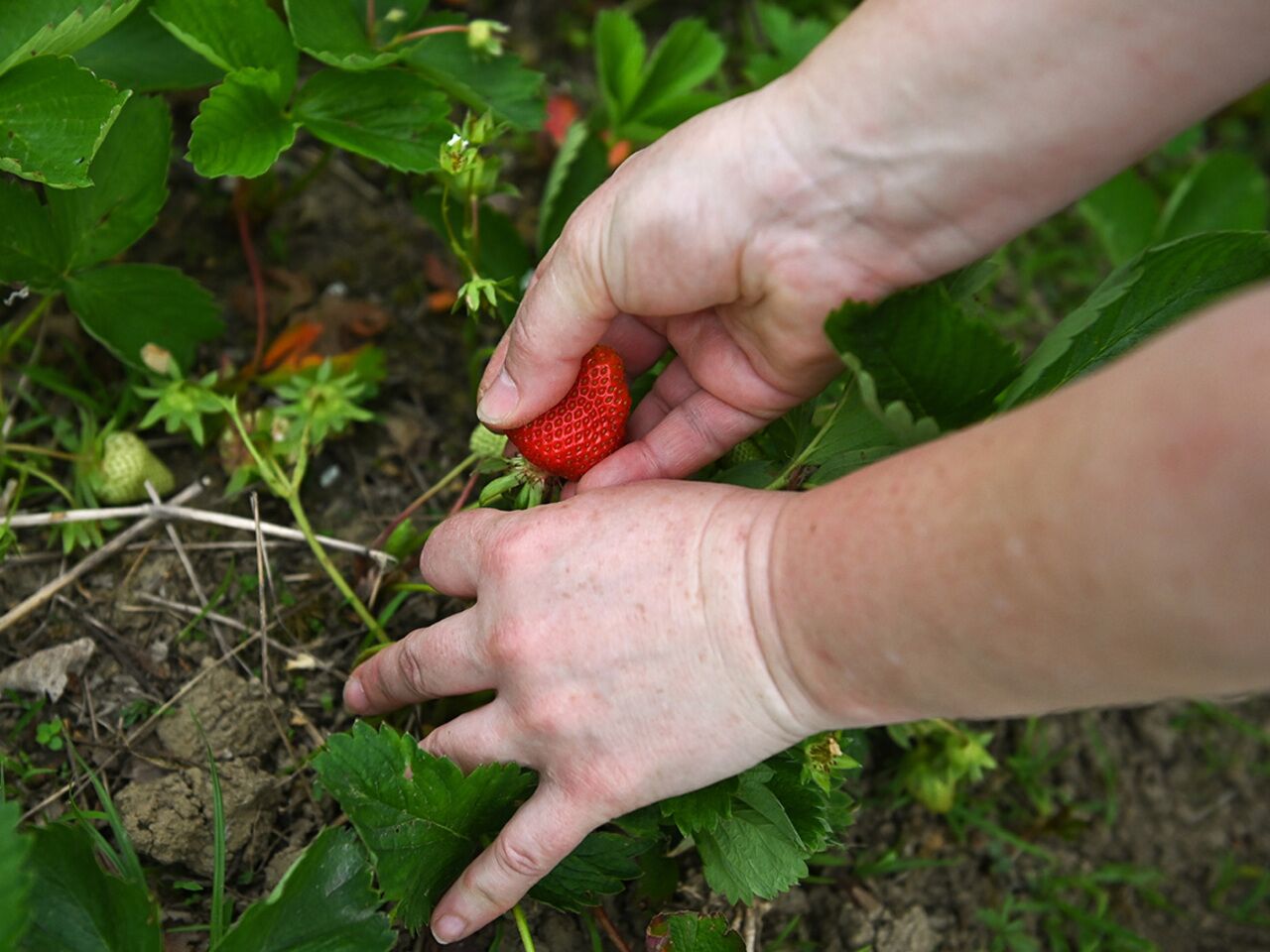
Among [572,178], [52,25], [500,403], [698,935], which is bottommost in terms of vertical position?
[698,935]

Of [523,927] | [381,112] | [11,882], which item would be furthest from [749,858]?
[381,112]

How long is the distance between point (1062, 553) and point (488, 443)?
85 centimetres

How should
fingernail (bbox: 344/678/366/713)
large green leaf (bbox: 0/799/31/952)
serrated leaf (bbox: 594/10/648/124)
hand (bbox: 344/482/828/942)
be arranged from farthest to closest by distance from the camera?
serrated leaf (bbox: 594/10/648/124) → fingernail (bbox: 344/678/366/713) → hand (bbox: 344/482/828/942) → large green leaf (bbox: 0/799/31/952)

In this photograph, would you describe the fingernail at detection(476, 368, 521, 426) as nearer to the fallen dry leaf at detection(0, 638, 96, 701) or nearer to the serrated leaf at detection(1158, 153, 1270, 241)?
the fallen dry leaf at detection(0, 638, 96, 701)

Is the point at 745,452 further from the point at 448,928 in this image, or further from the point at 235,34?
the point at 235,34

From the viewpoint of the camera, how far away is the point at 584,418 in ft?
4.37

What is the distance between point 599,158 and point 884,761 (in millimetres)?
1118

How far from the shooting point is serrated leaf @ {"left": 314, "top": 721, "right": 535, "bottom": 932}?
1195 mm

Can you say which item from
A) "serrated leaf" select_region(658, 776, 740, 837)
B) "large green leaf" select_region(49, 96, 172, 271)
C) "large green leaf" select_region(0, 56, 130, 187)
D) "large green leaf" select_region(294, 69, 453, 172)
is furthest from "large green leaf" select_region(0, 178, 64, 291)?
"serrated leaf" select_region(658, 776, 740, 837)

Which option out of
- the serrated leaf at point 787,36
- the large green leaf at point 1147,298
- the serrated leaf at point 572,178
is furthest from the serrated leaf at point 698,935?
the serrated leaf at point 787,36

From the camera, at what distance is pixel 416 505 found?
5.51 ft

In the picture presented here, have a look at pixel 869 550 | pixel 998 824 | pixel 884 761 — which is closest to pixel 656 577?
pixel 869 550

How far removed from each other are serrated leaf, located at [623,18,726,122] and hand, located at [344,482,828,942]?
0.92 metres

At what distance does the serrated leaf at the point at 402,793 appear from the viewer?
47.1 inches
